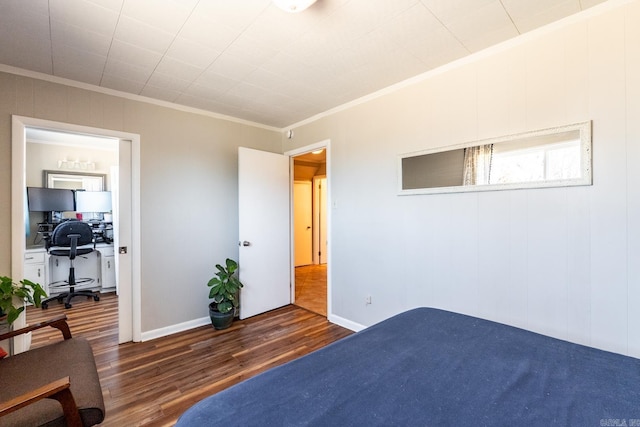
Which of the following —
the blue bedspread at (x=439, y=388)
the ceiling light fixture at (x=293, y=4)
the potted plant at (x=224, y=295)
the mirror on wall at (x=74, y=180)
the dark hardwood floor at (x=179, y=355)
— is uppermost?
the ceiling light fixture at (x=293, y=4)

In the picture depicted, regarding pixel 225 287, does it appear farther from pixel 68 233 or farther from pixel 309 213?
pixel 309 213

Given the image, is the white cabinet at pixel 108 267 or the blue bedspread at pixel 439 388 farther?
the white cabinet at pixel 108 267

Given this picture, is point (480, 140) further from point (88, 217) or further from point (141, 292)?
point (88, 217)

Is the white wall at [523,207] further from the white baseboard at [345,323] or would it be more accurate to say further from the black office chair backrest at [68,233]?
the black office chair backrest at [68,233]

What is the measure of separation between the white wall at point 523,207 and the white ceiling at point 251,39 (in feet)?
0.74

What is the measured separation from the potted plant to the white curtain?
259 centimetres

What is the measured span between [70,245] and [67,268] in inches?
26.3

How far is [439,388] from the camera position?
1.02 metres

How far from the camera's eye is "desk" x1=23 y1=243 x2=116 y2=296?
4.00 metres

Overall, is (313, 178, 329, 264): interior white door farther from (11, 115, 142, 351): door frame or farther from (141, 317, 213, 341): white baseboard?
(11, 115, 142, 351): door frame

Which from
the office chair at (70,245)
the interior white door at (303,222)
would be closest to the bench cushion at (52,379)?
the office chair at (70,245)

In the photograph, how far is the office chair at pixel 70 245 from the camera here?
3.90 metres

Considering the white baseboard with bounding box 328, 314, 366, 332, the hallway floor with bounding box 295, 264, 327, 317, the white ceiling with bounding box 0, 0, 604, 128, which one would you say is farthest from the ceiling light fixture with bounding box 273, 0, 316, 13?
the hallway floor with bounding box 295, 264, 327, 317

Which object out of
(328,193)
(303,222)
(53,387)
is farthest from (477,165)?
(303,222)
